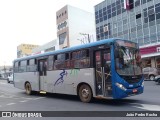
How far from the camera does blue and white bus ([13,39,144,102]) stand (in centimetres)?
1055

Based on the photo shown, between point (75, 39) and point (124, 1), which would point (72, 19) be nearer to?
point (75, 39)

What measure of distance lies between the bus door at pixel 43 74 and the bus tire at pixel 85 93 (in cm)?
378

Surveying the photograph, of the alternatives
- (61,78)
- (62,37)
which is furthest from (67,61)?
(62,37)

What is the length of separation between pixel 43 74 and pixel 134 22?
28.0m

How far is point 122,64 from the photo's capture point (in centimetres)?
1066

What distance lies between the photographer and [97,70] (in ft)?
37.1

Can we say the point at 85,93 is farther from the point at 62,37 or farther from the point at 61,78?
the point at 62,37

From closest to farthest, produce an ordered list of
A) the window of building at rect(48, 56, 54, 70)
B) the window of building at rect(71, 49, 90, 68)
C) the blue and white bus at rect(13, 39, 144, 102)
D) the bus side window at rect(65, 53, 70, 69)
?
the blue and white bus at rect(13, 39, 144, 102), the window of building at rect(71, 49, 90, 68), the bus side window at rect(65, 53, 70, 69), the window of building at rect(48, 56, 54, 70)

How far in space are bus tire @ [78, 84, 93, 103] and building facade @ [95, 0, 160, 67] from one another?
81.4 ft

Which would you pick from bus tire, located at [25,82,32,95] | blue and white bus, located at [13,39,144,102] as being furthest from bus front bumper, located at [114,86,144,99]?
bus tire, located at [25,82,32,95]

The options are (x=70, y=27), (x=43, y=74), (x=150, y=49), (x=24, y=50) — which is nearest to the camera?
(x=43, y=74)

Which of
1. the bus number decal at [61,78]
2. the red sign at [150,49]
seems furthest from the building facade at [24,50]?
the bus number decal at [61,78]

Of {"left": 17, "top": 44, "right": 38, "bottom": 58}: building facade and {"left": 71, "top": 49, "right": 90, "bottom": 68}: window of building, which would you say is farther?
{"left": 17, "top": 44, "right": 38, "bottom": 58}: building facade

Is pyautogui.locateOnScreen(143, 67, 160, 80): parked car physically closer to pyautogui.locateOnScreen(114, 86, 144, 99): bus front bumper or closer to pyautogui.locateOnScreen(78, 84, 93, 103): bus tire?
pyautogui.locateOnScreen(78, 84, 93, 103): bus tire
